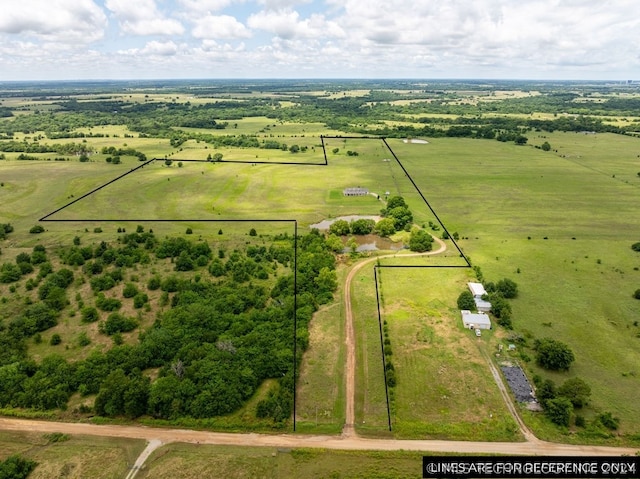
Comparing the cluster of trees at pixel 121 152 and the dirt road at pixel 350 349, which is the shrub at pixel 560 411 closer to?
the dirt road at pixel 350 349

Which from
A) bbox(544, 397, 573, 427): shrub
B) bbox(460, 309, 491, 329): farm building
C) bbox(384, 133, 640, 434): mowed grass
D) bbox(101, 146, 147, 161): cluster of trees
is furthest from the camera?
bbox(101, 146, 147, 161): cluster of trees

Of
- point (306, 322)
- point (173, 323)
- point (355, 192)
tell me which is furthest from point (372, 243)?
point (173, 323)

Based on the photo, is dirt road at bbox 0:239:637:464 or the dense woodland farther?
the dense woodland

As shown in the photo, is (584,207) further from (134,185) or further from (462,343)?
(134,185)

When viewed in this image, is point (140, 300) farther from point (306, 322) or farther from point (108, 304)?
point (306, 322)

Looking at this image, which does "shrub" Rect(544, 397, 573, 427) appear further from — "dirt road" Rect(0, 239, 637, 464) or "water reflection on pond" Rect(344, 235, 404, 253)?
"water reflection on pond" Rect(344, 235, 404, 253)

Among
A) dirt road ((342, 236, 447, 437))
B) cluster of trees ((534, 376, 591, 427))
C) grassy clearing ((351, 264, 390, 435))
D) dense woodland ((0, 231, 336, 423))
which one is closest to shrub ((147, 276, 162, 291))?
dense woodland ((0, 231, 336, 423))

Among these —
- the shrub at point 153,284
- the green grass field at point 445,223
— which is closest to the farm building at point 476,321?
the green grass field at point 445,223
